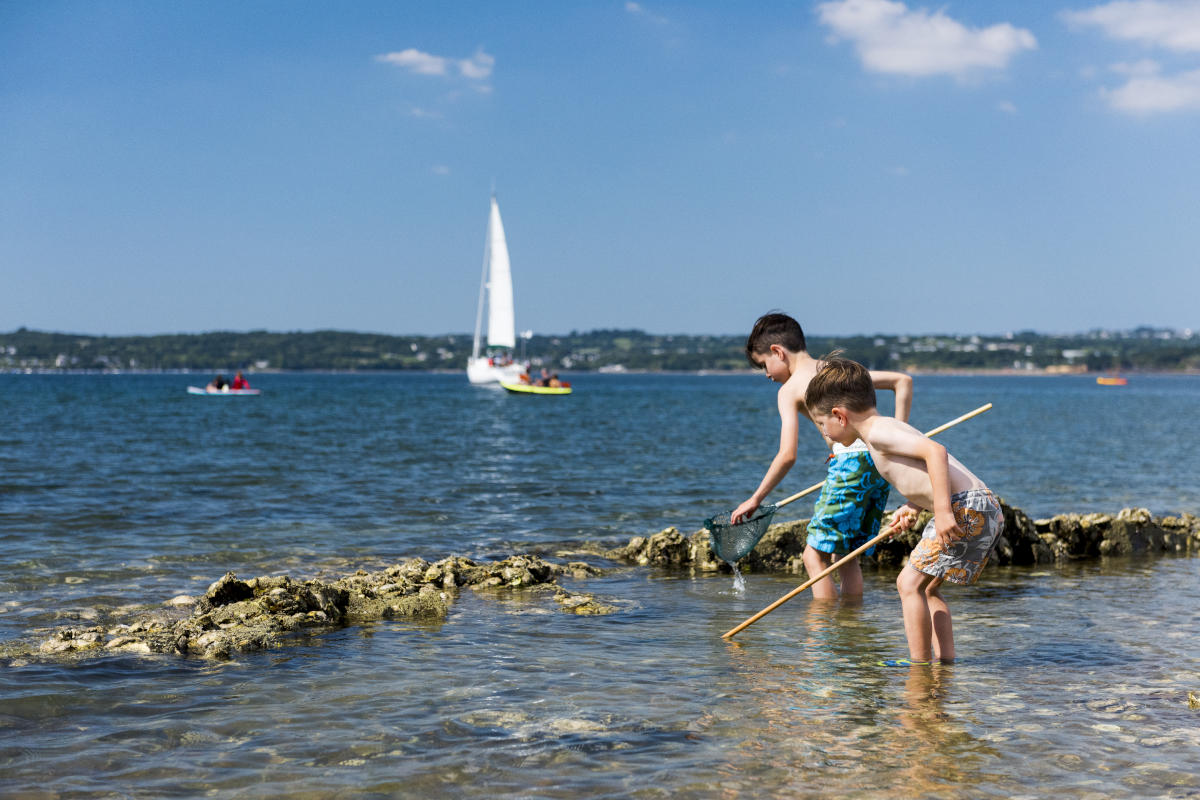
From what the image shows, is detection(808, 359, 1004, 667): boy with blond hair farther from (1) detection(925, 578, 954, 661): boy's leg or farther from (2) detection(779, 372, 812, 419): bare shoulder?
(2) detection(779, 372, 812, 419): bare shoulder

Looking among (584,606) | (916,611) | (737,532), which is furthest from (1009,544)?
(916,611)

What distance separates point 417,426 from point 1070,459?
30.2 metres

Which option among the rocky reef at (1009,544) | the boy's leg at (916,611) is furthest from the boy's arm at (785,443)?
the rocky reef at (1009,544)

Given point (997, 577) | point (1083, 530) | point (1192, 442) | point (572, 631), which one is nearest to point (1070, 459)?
point (1192, 442)

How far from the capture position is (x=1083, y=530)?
1120 centimetres

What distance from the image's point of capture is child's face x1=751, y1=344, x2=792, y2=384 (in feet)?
23.1

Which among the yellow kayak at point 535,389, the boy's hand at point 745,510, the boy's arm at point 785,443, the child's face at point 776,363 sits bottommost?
the yellow kayak at point 535,389

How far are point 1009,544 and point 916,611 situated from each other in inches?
214

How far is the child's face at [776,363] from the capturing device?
7.05 meters

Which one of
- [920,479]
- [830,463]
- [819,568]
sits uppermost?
[920,479]

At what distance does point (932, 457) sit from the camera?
202 inches

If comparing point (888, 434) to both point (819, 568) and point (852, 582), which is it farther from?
point (852, 582)

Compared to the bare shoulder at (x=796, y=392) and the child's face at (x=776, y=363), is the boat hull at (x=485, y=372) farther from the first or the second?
the bare shoulder at (x=796, y=392)

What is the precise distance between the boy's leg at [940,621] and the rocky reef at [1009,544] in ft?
13.0
